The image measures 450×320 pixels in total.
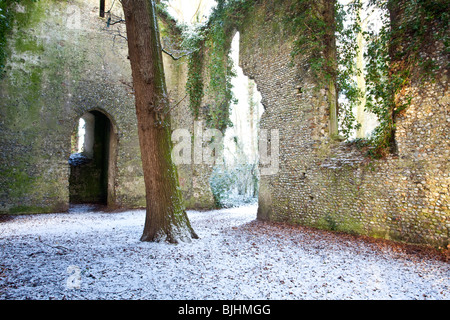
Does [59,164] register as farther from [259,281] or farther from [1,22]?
[259,281]

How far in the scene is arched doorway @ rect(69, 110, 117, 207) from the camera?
13.7 metres

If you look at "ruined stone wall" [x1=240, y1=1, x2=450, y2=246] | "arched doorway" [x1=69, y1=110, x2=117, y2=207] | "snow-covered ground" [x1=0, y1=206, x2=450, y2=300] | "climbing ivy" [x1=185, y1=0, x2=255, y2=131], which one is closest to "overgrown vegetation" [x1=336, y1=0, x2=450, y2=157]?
"ruined stone wall" [x1=240, y1=1, x2=450, y2=246]

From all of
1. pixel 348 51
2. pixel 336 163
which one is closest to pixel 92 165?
pixel 336 163

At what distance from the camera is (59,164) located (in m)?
9.70

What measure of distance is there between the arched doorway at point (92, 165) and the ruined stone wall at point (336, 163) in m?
8.84

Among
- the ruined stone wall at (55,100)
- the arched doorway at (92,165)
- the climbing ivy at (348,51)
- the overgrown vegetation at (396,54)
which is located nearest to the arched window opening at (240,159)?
the climbing ivy at (348,51)

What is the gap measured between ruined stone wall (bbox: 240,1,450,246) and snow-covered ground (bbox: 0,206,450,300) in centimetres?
64

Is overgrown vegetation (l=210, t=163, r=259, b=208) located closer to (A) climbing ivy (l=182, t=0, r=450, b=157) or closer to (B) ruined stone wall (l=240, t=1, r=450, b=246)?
(A) climbing ivy (l=182, t=0, r=450, b=157)

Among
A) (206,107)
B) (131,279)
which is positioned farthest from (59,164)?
(131,279)

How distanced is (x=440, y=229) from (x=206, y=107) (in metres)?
8.97

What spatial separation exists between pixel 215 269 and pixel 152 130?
2764mm

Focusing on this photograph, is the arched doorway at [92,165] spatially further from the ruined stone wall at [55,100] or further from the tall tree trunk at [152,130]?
the tall tree trunk at [152,130]

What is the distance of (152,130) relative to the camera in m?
5.06

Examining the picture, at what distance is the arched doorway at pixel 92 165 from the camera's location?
1370 centimetres
